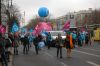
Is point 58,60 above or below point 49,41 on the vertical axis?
above

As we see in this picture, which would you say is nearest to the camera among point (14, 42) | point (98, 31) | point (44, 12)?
point (14, 42)

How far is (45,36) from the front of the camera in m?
45.6

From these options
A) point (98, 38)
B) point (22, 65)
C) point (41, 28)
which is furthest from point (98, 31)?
point (22, 65)

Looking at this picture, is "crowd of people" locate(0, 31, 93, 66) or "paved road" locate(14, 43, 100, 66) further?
"crowd of people" locate(0, 31, 93, 66)

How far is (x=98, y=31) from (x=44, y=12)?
33544 mm

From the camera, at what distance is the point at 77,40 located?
1789 inches

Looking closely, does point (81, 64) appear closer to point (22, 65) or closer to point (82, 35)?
point (22, 65)

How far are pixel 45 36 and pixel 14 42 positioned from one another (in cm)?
1535

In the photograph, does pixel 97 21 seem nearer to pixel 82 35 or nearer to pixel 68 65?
pixel 82 35

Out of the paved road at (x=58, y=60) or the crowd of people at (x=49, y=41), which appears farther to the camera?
the crowd of people at (x=49, y=41)

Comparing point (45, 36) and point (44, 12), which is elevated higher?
point (44, 12)

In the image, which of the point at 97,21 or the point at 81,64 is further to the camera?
the point at 97,21

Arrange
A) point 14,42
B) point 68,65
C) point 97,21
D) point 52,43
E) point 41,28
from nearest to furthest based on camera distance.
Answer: point 68,65 < point 14,42 < point 52,43 < point 41,28 < point 97,21

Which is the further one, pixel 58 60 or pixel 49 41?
pixel 49 41
